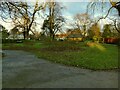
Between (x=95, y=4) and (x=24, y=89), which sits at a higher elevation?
(x=95, y=4)

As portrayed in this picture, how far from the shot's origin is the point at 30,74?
10602 millimetres

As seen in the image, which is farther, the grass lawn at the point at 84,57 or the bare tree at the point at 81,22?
the bare tree at the point at 81,22

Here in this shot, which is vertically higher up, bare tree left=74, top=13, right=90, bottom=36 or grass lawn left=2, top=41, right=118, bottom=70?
bare tree left=74, top=13, right=90, bottom=36

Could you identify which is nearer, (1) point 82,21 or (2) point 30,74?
(2) point 30,74

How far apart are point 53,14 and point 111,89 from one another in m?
46.7

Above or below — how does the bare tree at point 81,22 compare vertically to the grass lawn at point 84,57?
above

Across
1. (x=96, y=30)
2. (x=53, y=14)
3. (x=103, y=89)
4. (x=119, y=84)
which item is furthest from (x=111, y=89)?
(x=96, y=30)

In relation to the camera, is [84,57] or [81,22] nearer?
[84,57]

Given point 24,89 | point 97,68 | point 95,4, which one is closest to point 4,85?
point 24,89

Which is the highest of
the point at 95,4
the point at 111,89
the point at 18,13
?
the point at 95,4

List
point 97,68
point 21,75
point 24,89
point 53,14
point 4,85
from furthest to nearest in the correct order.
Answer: point 53,14, point 97,68, point 21,75, point 4,85, point 24,89

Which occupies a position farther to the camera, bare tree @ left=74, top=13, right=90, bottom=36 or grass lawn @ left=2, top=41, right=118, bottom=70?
bare tree @ left=74, top=13, right=90, bottom=36

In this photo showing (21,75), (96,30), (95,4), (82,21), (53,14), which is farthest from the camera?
(82,21)

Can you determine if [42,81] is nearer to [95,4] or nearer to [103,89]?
[103,89]
